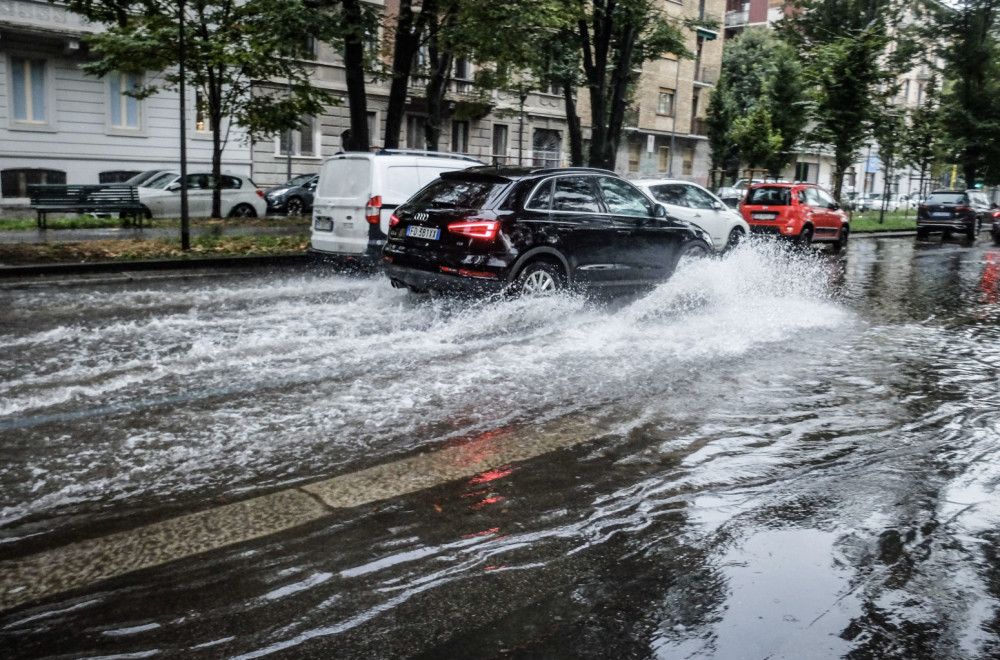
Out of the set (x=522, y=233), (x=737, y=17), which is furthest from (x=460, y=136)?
(x=737, y=17)

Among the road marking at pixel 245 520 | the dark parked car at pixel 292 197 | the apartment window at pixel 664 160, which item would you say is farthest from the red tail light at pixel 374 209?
the apartment window at pixel 664 160

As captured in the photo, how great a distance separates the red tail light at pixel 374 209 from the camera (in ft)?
39.3

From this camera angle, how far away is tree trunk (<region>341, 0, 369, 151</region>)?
1725 centimetres

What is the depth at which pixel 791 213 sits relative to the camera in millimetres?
22656

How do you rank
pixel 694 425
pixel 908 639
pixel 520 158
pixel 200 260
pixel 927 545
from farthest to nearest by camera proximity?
pixel 520 158 < pixel 200 260 < pixel 694 425 < pixel 927 545 < pixel 908 639

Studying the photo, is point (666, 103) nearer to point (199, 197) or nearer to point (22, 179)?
point (199, 197)

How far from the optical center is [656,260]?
10797 mm

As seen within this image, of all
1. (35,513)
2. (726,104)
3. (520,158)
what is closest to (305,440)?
(35,513)

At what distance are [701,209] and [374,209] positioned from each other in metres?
7.74

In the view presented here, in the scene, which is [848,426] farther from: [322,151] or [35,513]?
[322,151]

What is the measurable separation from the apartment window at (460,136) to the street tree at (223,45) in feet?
54.4

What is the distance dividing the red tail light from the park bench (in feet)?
32.0

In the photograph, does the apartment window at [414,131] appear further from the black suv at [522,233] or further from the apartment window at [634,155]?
the black suv at [522,233]

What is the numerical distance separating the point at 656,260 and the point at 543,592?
7828mm
